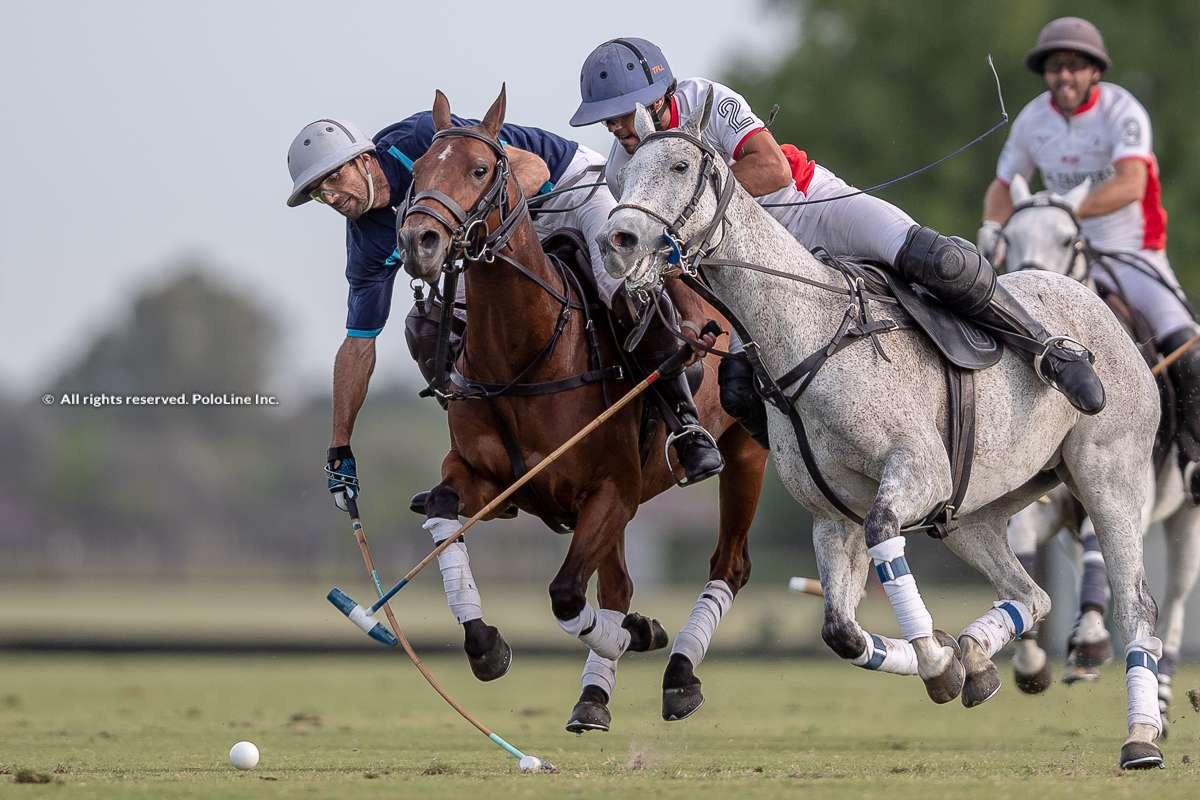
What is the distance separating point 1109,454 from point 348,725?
15.4 feet

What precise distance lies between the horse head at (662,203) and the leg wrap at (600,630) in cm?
186

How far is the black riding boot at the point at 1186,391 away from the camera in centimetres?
930

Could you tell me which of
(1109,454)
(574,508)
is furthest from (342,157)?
(1109,454)

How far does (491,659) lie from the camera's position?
286 inches


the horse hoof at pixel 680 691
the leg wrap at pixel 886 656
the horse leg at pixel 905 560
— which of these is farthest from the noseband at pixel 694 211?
the horse hoof at pixel 680 691

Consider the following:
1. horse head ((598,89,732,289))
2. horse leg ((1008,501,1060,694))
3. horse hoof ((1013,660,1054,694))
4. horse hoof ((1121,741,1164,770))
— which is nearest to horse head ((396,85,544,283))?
horse head ((598,89,732,289))

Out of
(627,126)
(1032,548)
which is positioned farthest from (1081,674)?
(627,126)

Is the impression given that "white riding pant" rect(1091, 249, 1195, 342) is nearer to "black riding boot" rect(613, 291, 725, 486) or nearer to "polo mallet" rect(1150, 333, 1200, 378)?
"polo mallet" rect(1150, 333, 1200, 378)

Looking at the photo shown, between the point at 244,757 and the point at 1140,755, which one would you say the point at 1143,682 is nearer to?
the point at 1140,755

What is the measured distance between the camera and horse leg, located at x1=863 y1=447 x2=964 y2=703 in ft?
20.8

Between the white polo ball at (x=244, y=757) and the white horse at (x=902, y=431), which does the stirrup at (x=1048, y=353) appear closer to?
the white horse at (x=902, y=431)

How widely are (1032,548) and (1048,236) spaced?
67.3 inches

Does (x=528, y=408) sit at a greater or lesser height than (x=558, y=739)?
greater

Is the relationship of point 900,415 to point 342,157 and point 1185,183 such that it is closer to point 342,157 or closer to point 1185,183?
point 342,157
